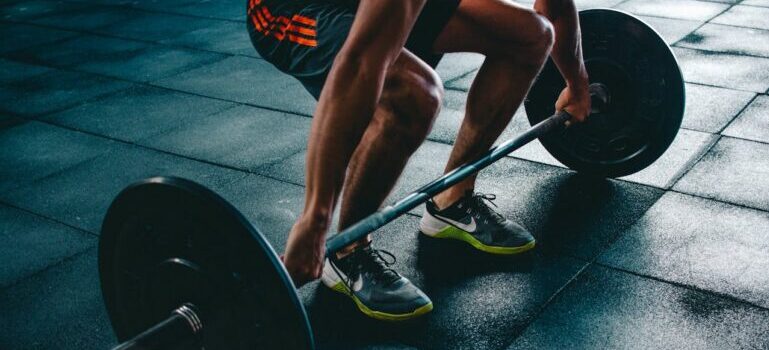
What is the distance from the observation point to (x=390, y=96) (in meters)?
1.81

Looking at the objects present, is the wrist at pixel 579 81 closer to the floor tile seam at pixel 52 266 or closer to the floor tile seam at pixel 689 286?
the floor tile seam at pixel 689 286

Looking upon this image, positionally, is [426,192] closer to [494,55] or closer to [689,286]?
[494,55]

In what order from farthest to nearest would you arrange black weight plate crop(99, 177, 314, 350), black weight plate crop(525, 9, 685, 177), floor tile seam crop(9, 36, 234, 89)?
floor tile seam crop(9, 36, 234, 89) < black weight plate crop(525, 9, 685, 177) < black weight plate crop(99, 177, 314, 350)

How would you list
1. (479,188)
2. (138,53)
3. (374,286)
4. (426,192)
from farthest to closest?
(138,53) → (479,188) → (374,286) → (426,192)

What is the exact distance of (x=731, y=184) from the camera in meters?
2.58

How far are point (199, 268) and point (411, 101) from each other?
2.12 ft

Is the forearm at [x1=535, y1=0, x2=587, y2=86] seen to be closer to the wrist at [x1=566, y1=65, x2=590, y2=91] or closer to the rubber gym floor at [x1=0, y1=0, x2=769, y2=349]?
the wrist at [x1=566, y1=65, x2=590, y2=91]

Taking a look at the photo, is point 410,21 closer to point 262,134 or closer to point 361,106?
point 361,106

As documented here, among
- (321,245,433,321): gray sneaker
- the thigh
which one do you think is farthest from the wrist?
(321,245,433,321): gray sneaker

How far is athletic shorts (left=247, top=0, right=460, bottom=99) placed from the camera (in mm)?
1887

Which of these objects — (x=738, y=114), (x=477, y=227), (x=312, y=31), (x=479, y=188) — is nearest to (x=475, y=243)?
(x=477, y=227)

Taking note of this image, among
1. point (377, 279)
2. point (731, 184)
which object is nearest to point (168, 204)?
point (377, 279)

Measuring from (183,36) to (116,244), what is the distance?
3.92 metres

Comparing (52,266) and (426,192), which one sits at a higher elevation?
(426,192)
